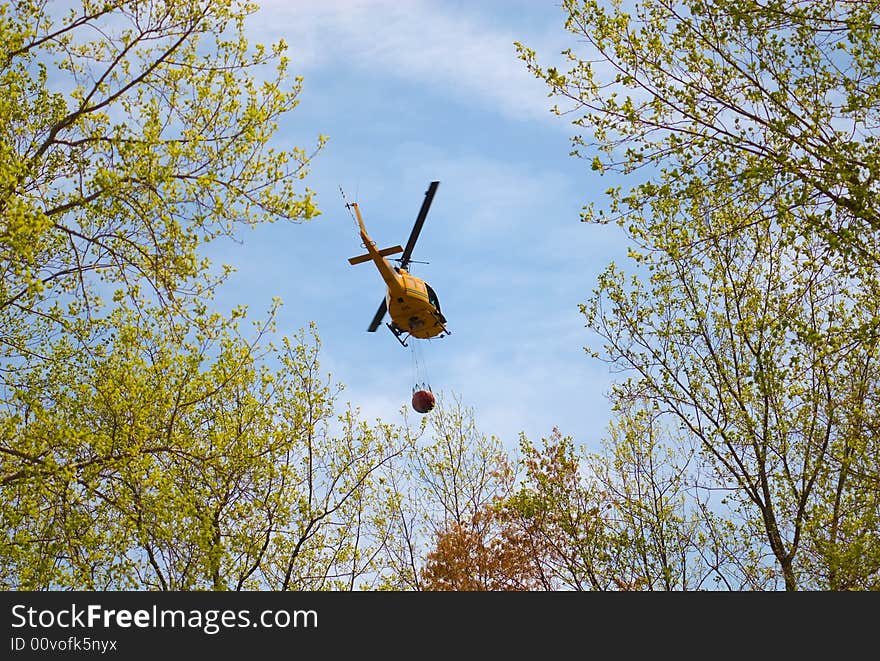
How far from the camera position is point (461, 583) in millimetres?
22969

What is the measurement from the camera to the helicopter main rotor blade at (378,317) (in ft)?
79.9

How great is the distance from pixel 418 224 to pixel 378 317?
318 centimetres

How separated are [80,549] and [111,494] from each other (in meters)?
1.49

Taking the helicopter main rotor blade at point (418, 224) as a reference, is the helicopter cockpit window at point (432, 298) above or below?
below

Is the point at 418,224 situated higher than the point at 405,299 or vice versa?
the point at 418,224

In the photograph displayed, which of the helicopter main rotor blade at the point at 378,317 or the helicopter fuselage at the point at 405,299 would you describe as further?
the helicopter main rotor blade at the point at 378,317

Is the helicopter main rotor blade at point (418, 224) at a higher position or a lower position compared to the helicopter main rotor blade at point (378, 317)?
higher

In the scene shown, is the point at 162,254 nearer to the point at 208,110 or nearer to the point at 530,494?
the point at 208,110

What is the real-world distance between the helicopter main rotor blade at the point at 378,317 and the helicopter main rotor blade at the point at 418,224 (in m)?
1.29

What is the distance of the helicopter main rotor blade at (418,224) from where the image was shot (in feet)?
75.2

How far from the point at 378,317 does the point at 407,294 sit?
2361mm

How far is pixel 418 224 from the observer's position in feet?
77.0

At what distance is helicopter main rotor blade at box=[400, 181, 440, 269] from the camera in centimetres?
2291
